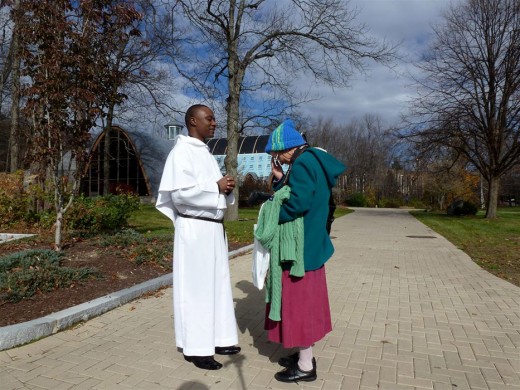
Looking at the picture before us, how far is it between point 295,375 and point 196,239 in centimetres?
132

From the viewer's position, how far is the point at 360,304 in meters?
5.39

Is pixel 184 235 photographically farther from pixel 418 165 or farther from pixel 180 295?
pixel 418 165

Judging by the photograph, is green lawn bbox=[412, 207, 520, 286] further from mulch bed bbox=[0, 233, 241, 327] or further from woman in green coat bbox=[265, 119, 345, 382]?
mulch bed bbox=[0, 233, 241, 327]

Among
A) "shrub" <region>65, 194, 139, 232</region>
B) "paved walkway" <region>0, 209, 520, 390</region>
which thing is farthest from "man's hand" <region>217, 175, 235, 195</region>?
"shrub" <region>65, 194, 139, 232</region>

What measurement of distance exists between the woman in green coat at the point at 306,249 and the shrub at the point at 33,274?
10.6ft

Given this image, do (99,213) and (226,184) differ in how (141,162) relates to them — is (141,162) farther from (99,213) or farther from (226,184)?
(226,184)

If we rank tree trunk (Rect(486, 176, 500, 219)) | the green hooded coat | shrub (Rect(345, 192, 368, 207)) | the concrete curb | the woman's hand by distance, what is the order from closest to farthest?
1. the green hooded coat
2. the woman's hand
3. the concrete curb
4. tree trunk (Rect(486, 176, 500, 219))
5. shrub (Rect(345, 192, 368, 207))

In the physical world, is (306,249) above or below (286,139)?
below

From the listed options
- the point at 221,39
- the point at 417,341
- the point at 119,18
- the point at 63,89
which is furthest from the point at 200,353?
the point at 221,39

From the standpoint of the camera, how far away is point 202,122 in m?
3.33

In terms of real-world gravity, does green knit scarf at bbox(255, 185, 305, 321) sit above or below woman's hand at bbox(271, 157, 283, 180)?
below

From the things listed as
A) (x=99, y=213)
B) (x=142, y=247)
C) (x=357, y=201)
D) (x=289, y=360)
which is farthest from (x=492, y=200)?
(x=357, y=201)

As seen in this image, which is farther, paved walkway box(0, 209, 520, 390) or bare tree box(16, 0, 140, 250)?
bare tree box(16, 0, 140, 250)

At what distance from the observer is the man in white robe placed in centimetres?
315
